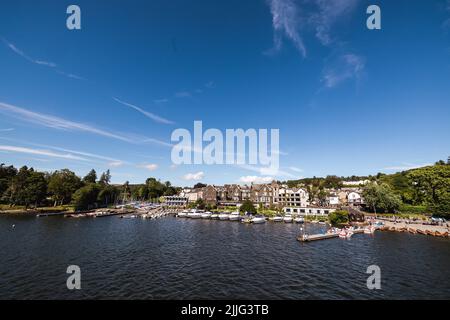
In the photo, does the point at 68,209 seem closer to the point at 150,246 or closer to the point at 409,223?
the point at 150,246

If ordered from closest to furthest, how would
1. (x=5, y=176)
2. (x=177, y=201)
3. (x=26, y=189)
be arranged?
1. (x=26, y=189)
2. (x=5, y=176)
3. (x=177, y=201)

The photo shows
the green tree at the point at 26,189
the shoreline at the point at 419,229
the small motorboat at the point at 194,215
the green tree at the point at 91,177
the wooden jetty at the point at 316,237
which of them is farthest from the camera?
the green tree at the point at 91,177

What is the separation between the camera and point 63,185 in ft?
391

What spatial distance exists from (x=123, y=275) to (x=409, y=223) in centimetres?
7295

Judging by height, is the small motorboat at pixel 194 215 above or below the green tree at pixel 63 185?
below

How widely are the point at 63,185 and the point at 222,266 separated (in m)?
119

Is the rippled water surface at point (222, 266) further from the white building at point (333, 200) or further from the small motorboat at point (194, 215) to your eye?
the white building at point (333, 200)

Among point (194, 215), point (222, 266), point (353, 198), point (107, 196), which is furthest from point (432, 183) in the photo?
point (107, 196)

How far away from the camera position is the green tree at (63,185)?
117 m

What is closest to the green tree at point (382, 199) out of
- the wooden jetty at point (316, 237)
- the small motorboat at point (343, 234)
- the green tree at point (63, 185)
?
the small motorboat at point (343, 234)

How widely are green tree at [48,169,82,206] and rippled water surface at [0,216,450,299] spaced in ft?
241

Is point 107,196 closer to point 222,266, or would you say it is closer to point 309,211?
point 309,211

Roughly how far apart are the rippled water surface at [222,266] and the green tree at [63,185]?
7353cm
